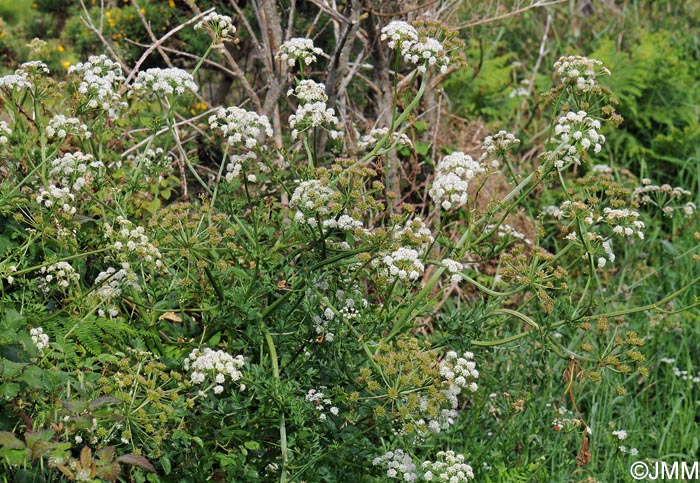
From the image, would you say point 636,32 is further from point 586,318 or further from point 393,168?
Result: point 586,318

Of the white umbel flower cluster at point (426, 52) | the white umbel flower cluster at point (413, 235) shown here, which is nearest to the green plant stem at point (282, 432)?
the white umbel flower cluster at point (413, 235)

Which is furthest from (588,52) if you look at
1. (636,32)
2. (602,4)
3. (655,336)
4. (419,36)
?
(419,36)

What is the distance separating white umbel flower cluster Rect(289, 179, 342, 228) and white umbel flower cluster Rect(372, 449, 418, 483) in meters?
0.76

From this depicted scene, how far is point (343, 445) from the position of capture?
2.59 metres

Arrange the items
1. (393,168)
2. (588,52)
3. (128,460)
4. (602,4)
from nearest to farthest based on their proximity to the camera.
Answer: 1. (128,460)
2. (393,168)
3. (588,52)
4. (602,4)

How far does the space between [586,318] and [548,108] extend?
12.2ft

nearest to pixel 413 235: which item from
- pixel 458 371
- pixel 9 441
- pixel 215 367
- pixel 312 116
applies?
pixel 458 371

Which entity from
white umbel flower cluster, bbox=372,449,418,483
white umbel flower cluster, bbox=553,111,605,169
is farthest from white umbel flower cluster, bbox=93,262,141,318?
white umbel flower cluster, bbox=553,111,605,169

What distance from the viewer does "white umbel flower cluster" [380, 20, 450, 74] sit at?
284 cm

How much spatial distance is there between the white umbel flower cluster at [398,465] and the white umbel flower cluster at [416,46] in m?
1.19

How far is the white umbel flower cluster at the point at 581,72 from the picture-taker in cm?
292

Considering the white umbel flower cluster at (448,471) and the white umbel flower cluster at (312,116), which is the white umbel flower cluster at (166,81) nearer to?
the white umbel flower cluster at (312,116)

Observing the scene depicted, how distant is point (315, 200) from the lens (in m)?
2.50

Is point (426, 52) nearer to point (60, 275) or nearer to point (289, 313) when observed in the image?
point (289, 313)
